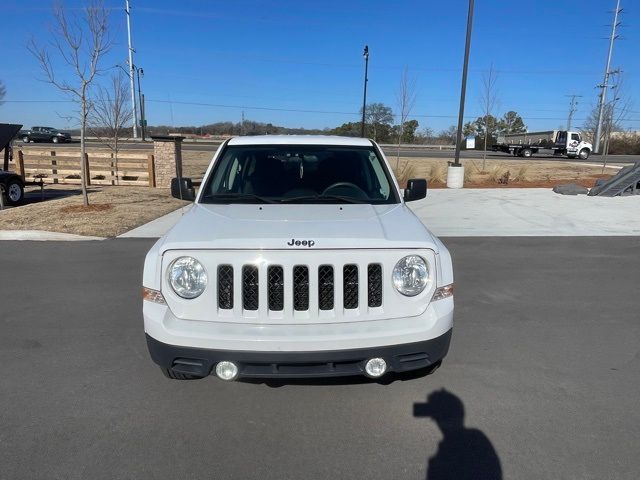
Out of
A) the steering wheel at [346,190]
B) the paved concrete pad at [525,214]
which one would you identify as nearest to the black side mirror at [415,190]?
the steering wheel at [346,190]

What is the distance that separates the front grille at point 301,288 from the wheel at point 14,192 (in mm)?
12447

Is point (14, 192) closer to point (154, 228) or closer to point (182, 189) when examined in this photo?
point (154, 228)

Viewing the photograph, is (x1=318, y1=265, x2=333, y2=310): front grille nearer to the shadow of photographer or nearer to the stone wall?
the shadow of photographer

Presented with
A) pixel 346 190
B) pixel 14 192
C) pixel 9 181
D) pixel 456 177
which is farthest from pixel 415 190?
pixel 456 177

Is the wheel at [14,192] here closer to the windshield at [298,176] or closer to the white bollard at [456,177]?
the windshield at [298,176]

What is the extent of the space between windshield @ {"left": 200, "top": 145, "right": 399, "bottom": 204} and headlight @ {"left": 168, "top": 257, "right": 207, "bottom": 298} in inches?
45.4

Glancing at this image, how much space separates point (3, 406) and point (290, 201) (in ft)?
7.87

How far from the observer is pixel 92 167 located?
693 inches

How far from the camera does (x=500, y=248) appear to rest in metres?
8.16

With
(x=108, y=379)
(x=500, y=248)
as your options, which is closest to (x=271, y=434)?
(x=108, y=379)

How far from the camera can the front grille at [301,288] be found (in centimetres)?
282

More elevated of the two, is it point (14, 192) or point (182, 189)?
point (182, 189)

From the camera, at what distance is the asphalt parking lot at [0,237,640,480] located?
2682 mm

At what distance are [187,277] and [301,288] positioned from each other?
67 cm
